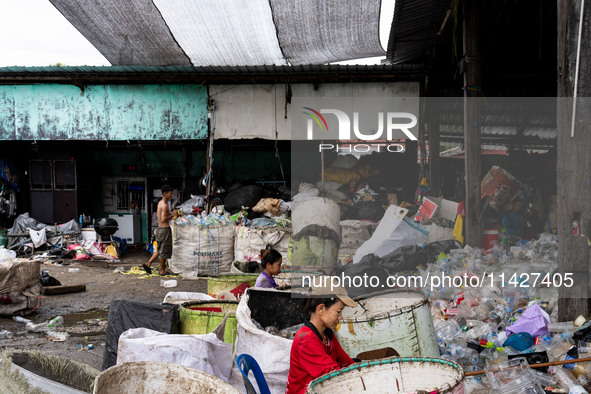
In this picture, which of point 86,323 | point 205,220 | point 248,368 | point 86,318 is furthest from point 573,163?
point 205,220

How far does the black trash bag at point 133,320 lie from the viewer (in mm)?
4141

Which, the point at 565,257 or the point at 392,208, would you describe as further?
the point at 392,208

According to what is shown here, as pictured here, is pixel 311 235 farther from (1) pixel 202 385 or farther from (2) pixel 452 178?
(2) pixel 452 178

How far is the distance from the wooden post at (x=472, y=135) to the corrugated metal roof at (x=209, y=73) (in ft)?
10.1

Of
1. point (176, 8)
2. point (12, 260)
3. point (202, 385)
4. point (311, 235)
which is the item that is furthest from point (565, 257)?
point (12, 260)

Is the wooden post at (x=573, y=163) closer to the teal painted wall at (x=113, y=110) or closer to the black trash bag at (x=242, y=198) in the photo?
the black trash bag at (x=242, y=198)

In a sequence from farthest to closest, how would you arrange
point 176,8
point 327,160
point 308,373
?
1. point 327,160
2. point 176,8
3. point 308,373

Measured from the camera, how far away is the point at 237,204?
37.9 feet

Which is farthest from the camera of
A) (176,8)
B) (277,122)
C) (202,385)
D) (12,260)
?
(277,122)

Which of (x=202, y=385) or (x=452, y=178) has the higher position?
(x=452, y=178)

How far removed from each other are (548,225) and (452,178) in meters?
4.83

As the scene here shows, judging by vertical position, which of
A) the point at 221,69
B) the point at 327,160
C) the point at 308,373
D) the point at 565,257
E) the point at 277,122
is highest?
the point at 221,69

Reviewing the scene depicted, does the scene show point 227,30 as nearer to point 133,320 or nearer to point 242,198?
point 242,198

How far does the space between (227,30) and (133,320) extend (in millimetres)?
5239
